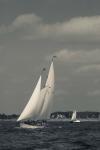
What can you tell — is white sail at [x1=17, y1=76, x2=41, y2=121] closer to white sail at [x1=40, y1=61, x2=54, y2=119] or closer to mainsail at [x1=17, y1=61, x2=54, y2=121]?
mainsail at [x1=17, y1=61, x2=54, y2=121]

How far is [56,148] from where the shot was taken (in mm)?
83688

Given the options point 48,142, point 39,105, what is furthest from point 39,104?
point 48,142

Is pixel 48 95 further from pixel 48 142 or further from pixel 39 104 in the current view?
pixel 48 142

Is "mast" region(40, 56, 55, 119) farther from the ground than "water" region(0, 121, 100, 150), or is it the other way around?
"mast" region(40, 56, 55, 119)

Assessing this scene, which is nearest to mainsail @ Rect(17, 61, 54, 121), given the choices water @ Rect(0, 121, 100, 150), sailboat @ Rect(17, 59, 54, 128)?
sailboat @ Rect(17, 59, 54, 128)

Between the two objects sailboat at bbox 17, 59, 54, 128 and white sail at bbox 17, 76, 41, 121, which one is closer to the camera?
sailboat at bbox 17, 59, 54, 128

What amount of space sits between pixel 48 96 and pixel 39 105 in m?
5.20

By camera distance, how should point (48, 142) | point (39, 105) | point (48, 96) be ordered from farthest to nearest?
point (39, 105) → point (48, 96) → point (48, 142)

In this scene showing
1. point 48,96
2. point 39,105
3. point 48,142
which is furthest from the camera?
point 39,105

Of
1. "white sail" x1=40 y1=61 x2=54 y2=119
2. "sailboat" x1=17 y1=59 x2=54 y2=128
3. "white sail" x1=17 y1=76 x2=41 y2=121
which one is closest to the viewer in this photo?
"white sail" x1=40 y1=61 x2=54 y2=119

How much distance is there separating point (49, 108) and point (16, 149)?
216 ft

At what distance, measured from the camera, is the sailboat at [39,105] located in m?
149

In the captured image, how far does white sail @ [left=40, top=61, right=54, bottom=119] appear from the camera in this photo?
479 ft

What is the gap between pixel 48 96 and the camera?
149 m
